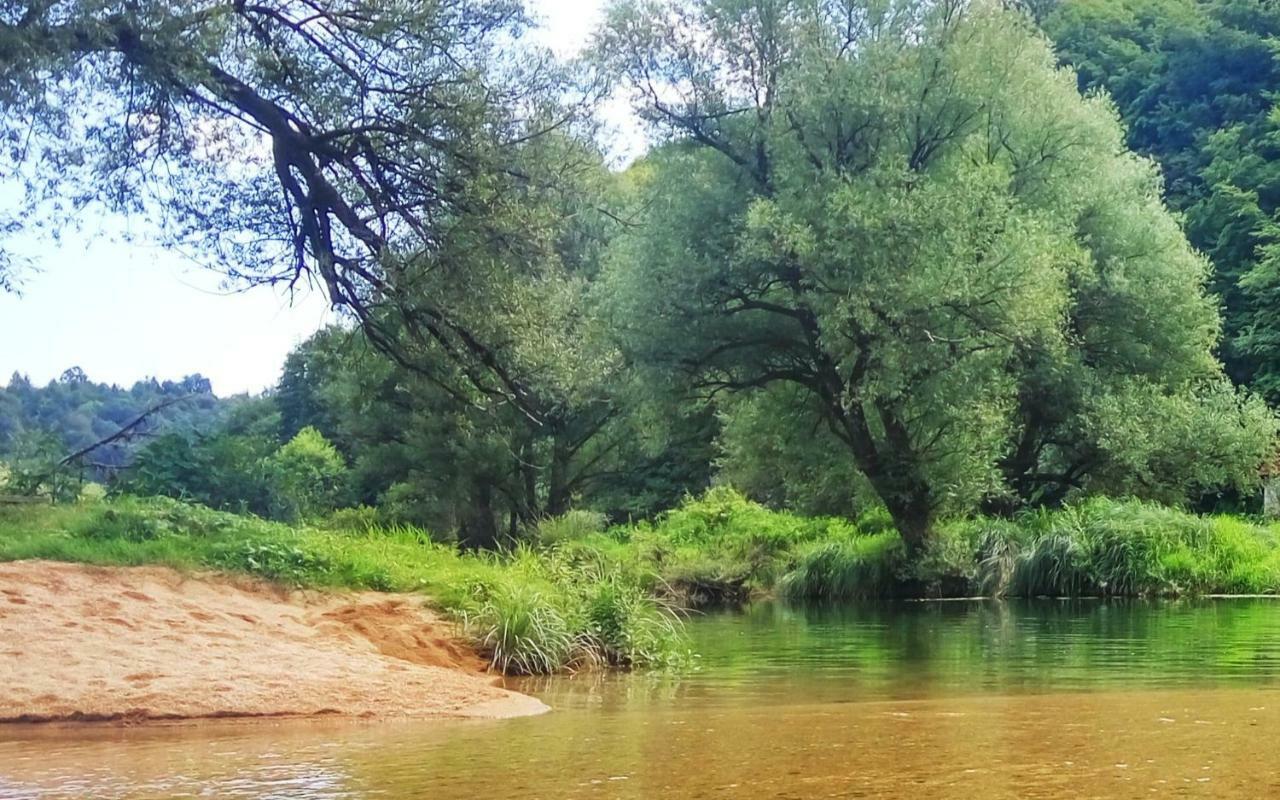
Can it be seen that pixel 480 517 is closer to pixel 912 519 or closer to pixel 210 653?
pixel 912 519

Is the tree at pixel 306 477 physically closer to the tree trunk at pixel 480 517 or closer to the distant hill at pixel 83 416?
the distant hill at pixel 83 416

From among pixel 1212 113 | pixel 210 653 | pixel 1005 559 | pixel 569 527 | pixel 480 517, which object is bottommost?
pixel 210 653

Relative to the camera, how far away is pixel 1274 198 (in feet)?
146

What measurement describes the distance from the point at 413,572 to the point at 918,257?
12.9 m

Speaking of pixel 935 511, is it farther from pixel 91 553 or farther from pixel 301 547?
pixel 91 553

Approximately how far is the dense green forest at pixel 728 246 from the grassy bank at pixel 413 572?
352 centimetres

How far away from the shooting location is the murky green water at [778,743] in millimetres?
5141

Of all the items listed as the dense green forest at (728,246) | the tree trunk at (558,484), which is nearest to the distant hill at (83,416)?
the dense green forest at (728,246)

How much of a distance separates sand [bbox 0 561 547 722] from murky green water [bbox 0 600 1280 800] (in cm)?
41

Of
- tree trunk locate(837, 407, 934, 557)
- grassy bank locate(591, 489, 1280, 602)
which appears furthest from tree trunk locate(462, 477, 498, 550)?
tree trunk locate(837, 407, 934, 557)

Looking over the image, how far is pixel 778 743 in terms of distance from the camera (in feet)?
20.2

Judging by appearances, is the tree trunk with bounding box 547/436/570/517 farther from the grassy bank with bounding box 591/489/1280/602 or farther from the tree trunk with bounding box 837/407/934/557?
the tree trunk with bounding box 837/407/934/557

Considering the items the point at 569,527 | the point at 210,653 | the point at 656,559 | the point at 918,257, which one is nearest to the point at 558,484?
the point at 569,527

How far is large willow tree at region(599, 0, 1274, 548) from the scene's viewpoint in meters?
23.9
